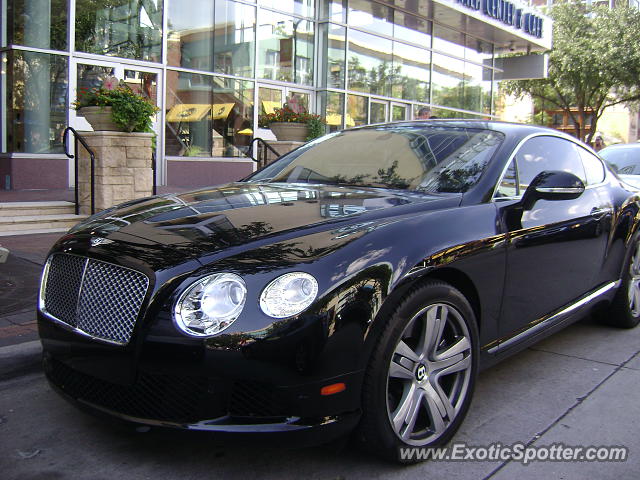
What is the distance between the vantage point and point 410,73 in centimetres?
1998

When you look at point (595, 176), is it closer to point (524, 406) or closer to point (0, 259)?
point (524, 406)

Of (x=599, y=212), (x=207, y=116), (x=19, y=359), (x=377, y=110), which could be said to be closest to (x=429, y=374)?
(x=599, y=212)

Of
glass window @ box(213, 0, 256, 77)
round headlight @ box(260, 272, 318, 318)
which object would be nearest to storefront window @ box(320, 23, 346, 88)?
glass window @ box(213, 0, 256, 77)

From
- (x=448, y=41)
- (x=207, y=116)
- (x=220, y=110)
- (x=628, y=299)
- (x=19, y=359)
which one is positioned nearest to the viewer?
(x=19, y=359)

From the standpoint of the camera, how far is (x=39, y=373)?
3.88 m

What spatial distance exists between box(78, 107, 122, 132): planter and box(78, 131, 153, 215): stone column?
107 millimetres

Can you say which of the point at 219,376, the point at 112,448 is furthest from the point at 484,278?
the point at 112,448

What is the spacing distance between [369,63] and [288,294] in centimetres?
1689

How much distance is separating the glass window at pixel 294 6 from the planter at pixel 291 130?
5861 mm

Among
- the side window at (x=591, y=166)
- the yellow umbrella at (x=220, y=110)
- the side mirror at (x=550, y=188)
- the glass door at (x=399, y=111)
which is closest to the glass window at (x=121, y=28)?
the yellow umbrella at (x=220, y=110)

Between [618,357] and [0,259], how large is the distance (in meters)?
5.42

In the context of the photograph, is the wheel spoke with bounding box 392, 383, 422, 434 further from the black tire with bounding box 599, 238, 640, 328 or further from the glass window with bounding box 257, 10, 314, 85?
the glass window with bounding box 257, 10, 314, 85

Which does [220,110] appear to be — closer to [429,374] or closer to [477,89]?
[477,89]

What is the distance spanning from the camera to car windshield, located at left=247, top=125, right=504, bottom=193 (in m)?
3.61
